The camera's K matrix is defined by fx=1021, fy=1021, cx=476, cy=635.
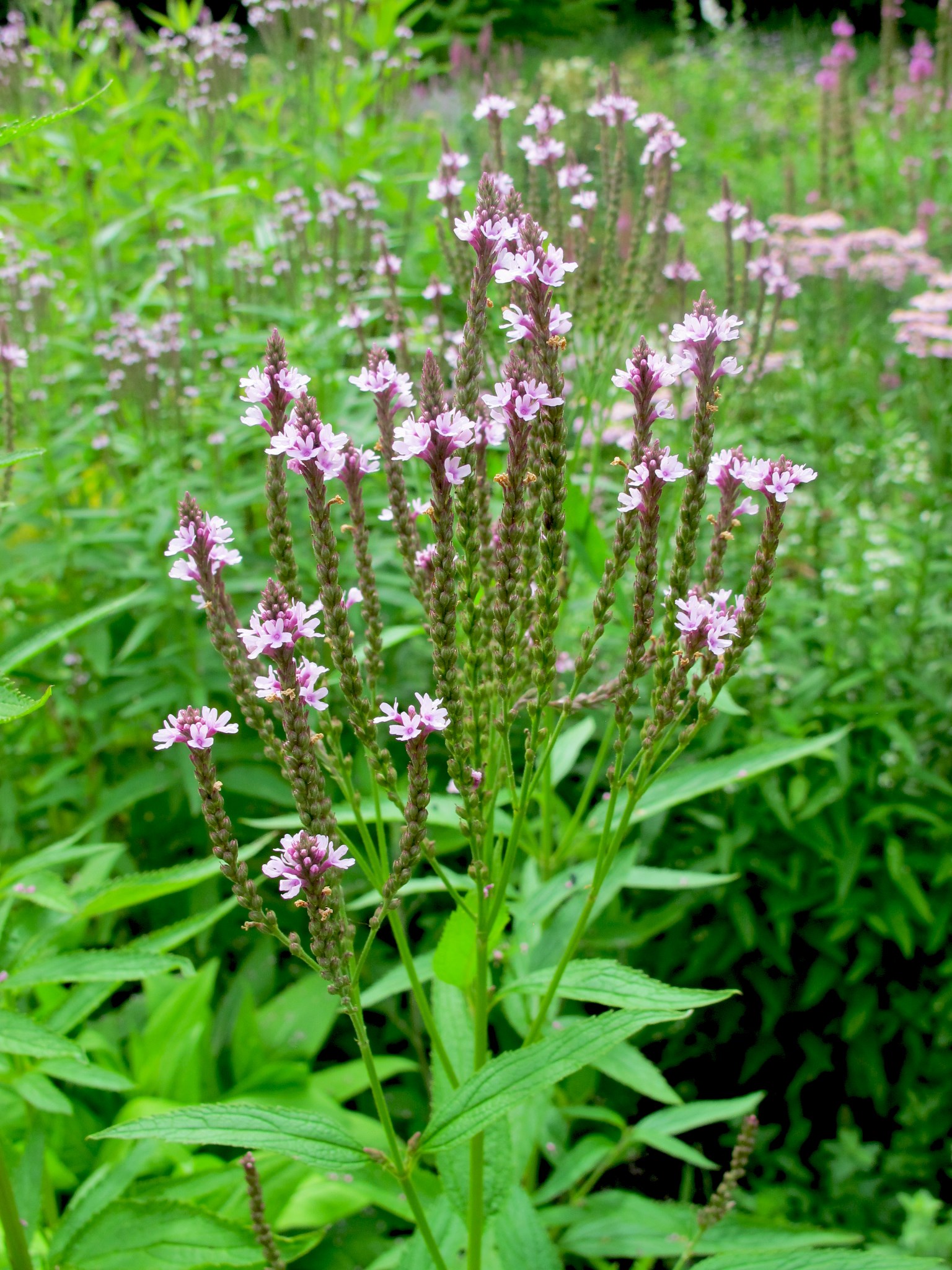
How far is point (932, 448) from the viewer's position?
4285 mm

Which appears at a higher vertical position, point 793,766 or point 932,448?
point 932,448

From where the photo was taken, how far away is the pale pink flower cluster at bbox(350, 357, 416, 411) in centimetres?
148

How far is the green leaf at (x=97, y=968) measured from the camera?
1.89 meters

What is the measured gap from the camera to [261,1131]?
1.39 meters

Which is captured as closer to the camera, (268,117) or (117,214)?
(268,117)

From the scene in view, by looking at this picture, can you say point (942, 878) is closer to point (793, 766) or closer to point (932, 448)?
point (793, 766)

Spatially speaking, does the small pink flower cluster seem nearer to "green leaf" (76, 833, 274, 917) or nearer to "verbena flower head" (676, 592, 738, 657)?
"verbena flower head" (676, 592, 738, 657)

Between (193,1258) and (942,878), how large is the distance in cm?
237

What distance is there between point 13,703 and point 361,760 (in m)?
1.88

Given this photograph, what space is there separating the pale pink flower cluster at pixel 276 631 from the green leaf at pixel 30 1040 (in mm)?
833

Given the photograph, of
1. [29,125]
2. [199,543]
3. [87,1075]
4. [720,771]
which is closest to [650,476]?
[199,543]

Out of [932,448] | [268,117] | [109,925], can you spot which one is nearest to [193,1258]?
[109,925]

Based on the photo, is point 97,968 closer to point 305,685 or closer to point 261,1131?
point 261,1131

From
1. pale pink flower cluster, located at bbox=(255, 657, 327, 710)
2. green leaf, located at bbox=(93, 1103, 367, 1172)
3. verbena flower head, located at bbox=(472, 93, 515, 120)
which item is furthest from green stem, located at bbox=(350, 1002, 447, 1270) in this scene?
verbena flower head, located at bbox=(472, 93, 515, 120)
